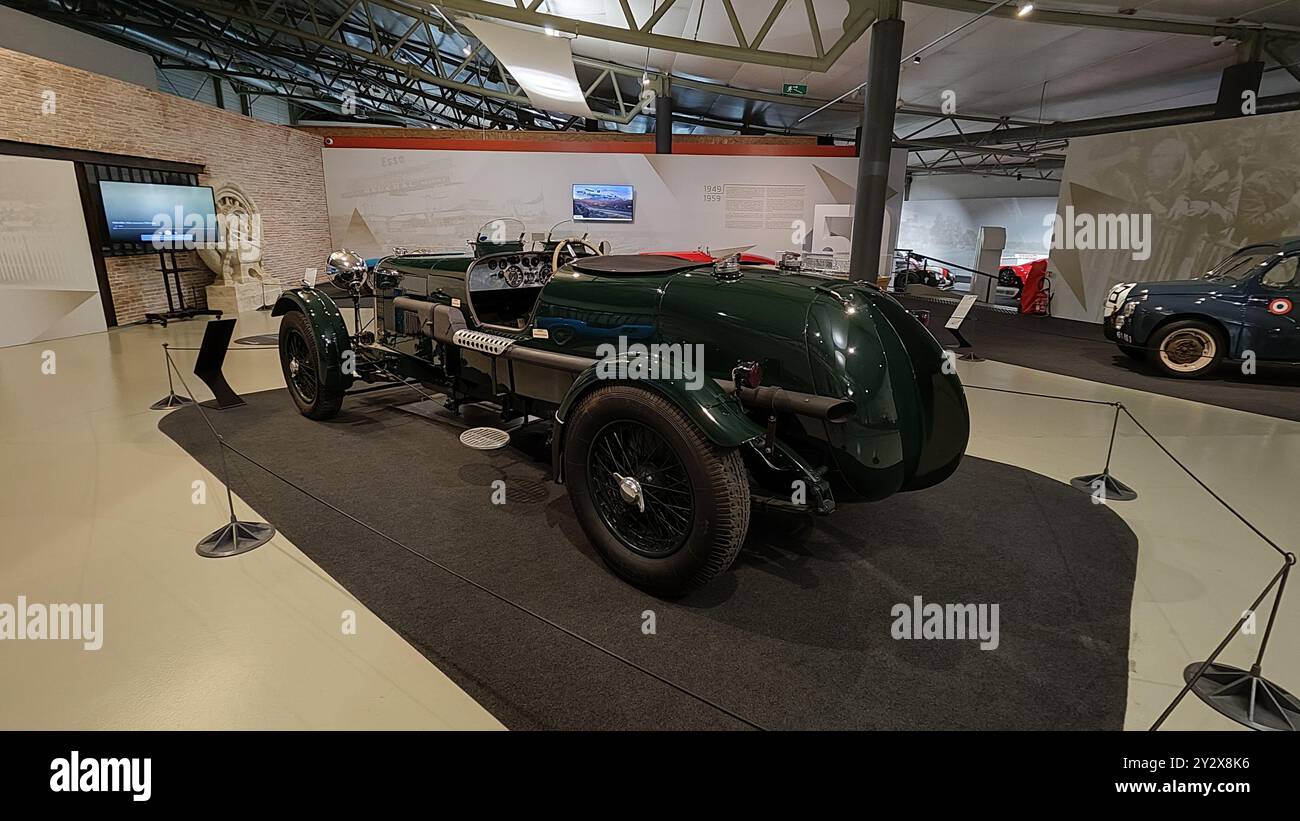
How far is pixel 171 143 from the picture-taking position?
9.30m

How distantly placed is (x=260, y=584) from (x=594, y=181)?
10.9 meters

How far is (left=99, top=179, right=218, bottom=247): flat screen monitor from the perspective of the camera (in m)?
8.36

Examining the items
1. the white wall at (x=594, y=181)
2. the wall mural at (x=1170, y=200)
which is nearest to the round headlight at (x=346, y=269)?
the white wall at (x=594, y=181)

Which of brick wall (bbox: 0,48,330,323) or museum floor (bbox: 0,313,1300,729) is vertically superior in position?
brick wall (bbox: 0,48,330,323)

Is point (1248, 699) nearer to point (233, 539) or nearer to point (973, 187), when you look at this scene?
point (233, 539)

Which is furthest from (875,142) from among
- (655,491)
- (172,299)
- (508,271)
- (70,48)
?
(70,48)

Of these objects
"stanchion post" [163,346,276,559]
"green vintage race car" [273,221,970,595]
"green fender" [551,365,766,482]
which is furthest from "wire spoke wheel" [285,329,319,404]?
"green fender" [551,365,766,482]

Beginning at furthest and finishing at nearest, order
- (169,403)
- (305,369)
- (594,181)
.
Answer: (594,181) < (169,403) < (305,369)

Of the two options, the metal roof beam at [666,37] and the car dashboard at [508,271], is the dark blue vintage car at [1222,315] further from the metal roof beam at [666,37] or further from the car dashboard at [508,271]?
the car dashboard at [508,271]

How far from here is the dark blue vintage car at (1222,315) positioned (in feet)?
20.4

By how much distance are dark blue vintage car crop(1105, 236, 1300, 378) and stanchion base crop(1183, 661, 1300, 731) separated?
6135 millimetres

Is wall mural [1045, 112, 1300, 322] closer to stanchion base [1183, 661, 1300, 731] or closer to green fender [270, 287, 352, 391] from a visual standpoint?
stanchion base [1183, 661, 1300, 731]
